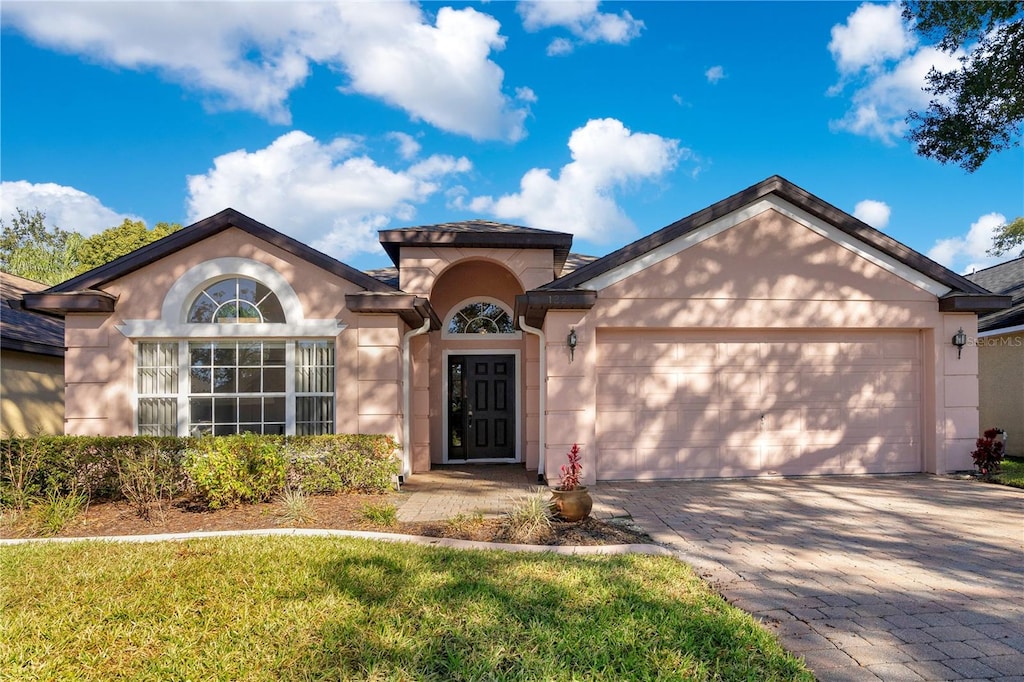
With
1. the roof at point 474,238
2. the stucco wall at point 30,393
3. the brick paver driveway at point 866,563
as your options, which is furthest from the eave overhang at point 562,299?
the stucco wall at point 30,393

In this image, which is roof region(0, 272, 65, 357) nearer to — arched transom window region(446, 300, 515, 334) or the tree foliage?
arched transom window region(446, 300, 515, 334)

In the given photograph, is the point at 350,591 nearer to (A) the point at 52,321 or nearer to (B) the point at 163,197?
(A) the point at 52,321

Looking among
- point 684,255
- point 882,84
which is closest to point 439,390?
point 684,255

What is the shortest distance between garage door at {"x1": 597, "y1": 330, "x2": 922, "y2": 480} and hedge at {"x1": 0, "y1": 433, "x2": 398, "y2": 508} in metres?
5.09

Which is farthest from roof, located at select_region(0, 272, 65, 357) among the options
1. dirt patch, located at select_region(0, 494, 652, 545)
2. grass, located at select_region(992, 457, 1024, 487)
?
grass, located at select_region(992, 457, 1024, 487)

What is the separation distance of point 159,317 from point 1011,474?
609 inches

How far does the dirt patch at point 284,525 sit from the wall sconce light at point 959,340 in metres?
7.59

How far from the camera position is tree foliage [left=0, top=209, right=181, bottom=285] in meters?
31.2

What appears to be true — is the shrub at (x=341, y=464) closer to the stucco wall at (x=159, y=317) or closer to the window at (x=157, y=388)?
the stucco wall at (x=159, y=317)

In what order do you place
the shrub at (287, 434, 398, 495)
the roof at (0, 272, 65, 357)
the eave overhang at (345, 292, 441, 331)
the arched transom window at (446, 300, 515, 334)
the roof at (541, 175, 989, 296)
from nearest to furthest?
the shrub at (287, 434, 398, 495) → the eave overhang at (345, 292, 441, 331) → the roof at (541, 175, 989, 296) → the roof at (0, 272, 65, 357) → the arched transom window at (446, 300, 515, 334)

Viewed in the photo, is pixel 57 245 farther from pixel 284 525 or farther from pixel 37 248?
pixel 284 525

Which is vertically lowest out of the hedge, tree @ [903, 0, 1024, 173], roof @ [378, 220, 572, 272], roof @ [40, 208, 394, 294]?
the hedge

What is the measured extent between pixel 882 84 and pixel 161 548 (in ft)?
58.4

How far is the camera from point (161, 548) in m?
5.52
